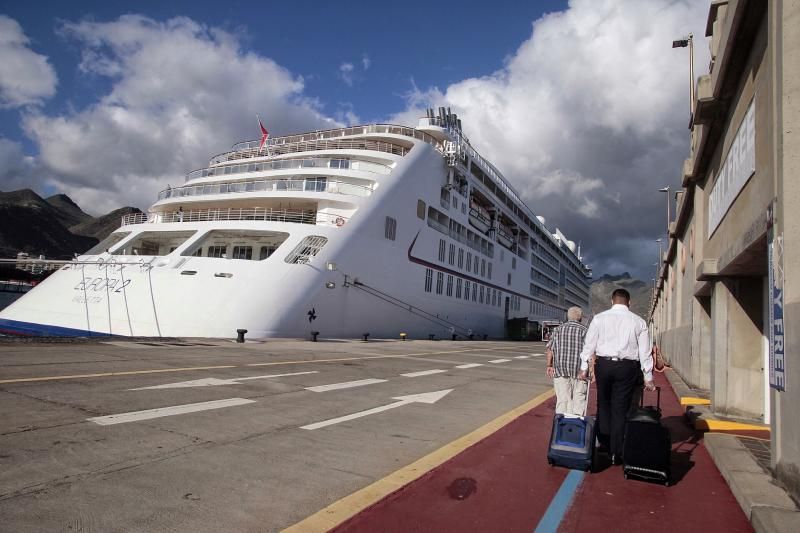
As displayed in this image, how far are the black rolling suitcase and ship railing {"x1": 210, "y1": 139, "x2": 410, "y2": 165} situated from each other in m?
25.9

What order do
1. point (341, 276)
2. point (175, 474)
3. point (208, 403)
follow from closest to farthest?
1. point (175, 474)
2. point (208, 403)
3. point (341, 276)

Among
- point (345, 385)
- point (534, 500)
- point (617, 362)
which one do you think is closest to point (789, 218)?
point (617, 362)

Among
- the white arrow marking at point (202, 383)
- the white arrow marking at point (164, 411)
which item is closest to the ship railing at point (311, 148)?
the white arrow marking at point (202, 383)

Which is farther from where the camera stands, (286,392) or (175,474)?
(286,392)

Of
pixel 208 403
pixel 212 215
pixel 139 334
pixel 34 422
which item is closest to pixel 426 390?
pixel 208 403

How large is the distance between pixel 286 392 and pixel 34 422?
3.68 metres

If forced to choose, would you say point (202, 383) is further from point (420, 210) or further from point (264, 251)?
point (420, 210)

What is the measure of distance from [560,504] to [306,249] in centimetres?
1859

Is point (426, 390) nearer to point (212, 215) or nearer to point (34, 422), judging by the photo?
point (34, 422)

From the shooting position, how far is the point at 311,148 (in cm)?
3172

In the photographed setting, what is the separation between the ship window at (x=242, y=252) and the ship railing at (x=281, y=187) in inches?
105

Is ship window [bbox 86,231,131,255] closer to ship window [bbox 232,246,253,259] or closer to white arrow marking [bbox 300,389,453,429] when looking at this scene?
ship window [bbox 232,246,253,259]

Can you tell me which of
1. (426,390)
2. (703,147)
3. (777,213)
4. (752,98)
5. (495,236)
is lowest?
(426,390)

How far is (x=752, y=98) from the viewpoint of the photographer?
6094mm
